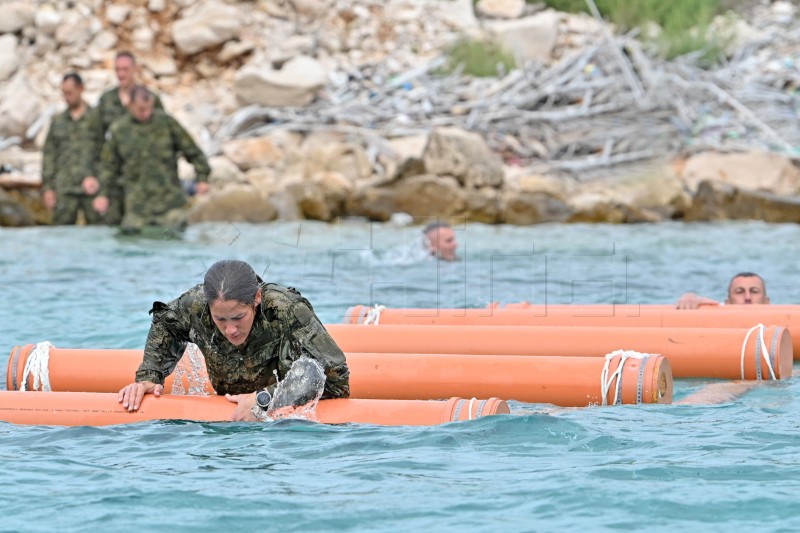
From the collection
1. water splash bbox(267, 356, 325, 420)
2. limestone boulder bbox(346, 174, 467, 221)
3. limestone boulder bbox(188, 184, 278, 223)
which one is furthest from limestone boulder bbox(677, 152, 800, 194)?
water splash bbox(267, 356, 325, 420)

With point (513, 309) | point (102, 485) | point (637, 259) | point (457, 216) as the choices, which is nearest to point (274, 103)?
point (457, 216)

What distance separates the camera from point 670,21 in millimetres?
24391

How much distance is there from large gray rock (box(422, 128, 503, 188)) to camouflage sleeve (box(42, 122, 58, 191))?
5819 millimetres

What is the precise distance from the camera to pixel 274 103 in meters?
22.5

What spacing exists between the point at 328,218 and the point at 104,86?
253 inches

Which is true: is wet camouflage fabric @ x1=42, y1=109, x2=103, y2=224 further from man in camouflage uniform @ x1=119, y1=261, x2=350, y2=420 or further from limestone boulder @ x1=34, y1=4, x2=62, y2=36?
man in camouflage uniform @ x1=119, y1=261, x2=350, y2=420

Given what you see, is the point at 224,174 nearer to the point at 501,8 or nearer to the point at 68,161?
the point at 68,161

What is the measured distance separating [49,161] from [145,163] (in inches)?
Result: 59.5

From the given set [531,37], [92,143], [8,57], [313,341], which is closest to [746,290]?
[313,341]

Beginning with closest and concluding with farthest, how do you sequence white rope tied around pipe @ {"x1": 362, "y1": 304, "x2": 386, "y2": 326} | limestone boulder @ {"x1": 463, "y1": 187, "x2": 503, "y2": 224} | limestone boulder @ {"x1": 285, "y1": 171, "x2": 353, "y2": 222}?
1. white rope tied around pipe @ {"x1": 362, "y1": 304, "x2": 386, "y2": 326}
2. limestone boulder @ {"x1": 285, "y1": 171, "x2": 353, "y2": 222}
3. limestone boulder @ {"x1": 463, "y1": 187, "x2": 503, "y2": 224}

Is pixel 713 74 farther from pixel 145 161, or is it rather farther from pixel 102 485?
pixel 102 485

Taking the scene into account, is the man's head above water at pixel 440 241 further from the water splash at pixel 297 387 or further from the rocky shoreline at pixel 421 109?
the water splash at pixel 297 387

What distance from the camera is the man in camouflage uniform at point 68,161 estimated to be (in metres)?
15.5

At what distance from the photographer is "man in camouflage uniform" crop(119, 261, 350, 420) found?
6375 mm
